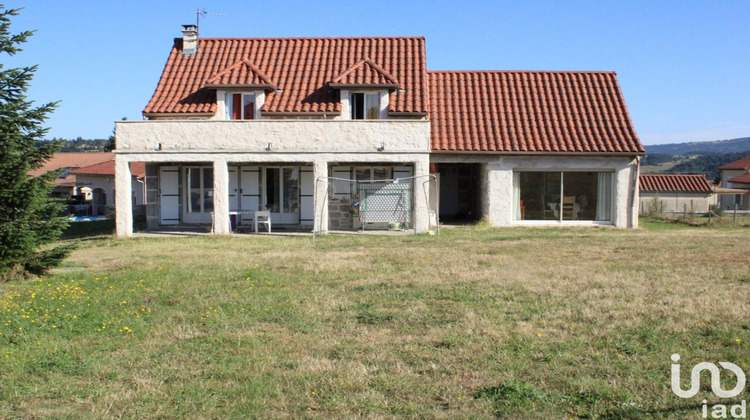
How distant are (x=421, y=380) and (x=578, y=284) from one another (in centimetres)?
556

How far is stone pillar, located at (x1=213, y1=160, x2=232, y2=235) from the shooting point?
2105cm

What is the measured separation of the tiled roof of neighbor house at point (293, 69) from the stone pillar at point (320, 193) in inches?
113

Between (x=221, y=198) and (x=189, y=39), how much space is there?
842 cm

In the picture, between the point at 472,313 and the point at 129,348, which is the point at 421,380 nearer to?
the point at 472,313

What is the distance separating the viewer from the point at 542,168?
77.4 ft

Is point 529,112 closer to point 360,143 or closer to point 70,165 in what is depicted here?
point 360,143

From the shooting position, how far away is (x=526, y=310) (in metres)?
9.09

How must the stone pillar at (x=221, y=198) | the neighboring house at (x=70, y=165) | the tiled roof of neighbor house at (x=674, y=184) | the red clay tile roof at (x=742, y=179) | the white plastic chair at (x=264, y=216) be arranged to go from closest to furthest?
the stone pillar at (x=221, y=198)
the white plastic chair at (x=264, y=216)
the tiled roof of neighbor house at (x=674, y=184)
the neighboring house at (x=70, y=165)
the red clay tile roof at (x=742, y=179)

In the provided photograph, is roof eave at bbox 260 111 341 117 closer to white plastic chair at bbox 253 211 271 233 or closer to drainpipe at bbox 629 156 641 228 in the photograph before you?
white plastic chair at bbox 253 211 271 233

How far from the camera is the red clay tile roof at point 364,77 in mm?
22938

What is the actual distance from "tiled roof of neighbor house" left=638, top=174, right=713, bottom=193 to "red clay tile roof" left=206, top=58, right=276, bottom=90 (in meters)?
28.0

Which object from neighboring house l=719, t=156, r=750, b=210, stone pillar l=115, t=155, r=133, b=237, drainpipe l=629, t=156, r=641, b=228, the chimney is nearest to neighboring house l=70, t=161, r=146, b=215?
the chimney

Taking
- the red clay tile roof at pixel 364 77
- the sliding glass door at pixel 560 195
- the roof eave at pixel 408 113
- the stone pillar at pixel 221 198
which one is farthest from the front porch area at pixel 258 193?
the sliding glass door at pixel 560 195

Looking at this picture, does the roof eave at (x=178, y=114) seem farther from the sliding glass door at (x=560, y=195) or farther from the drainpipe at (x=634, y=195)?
the drainpipe at (x=634, y=195)
